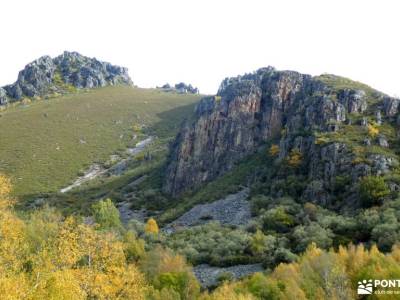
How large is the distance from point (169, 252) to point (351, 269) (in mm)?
19522

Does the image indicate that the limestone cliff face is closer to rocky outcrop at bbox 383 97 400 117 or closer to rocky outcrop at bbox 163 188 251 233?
rocky outcrop at bbox 383 97 400 117

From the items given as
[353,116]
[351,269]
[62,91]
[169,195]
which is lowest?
[169,195]

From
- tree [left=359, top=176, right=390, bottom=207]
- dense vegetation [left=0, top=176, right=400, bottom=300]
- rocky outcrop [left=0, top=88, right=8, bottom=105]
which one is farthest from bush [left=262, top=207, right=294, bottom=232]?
rocky outcrop [left=0, top=88, right=8, bottom=105]

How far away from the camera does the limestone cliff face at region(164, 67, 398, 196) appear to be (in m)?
72.0

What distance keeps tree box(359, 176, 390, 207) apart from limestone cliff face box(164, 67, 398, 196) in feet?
61.0

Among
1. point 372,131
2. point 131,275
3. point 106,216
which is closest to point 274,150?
point 372,131

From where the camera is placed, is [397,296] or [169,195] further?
[169,195]

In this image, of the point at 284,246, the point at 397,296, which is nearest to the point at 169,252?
the point at 284,246

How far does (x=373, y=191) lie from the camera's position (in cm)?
5159

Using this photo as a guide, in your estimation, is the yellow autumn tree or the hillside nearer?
the hillside

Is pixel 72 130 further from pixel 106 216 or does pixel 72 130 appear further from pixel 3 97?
pixel 106 216

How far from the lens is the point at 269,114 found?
86688 mm

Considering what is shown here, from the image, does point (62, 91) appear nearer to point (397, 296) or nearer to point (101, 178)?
point (101, 178)

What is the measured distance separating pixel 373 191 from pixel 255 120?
1565 inches
